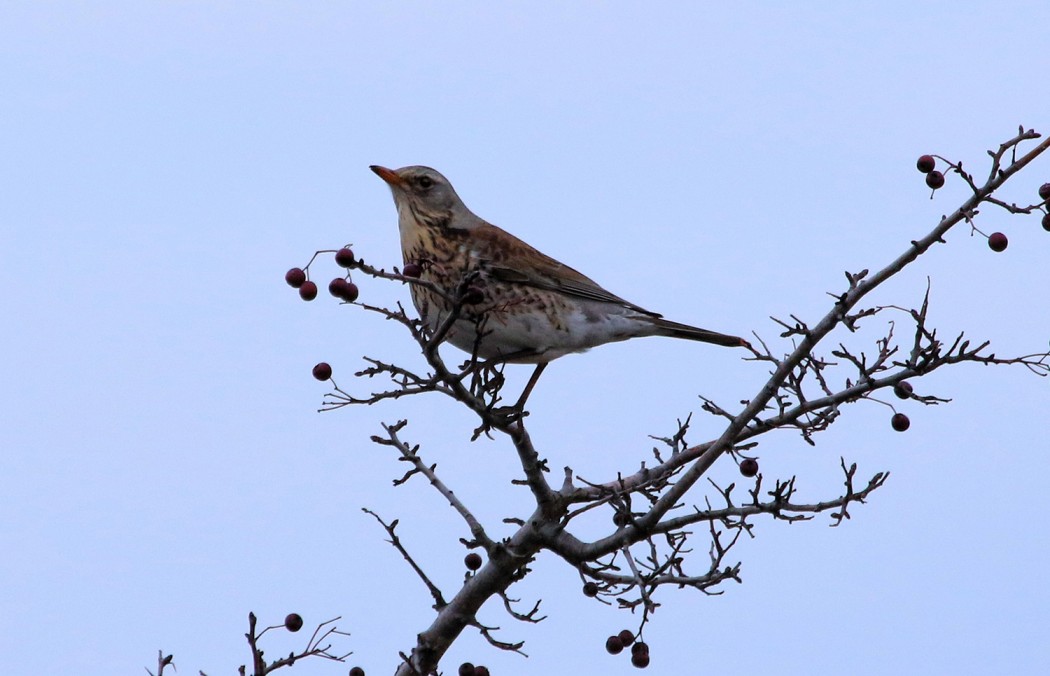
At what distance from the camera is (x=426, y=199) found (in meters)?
8.80

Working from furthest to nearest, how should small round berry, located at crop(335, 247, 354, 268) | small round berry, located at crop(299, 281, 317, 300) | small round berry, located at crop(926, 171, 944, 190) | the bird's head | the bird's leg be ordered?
the bird's head → the bird's leg → small round berry, located at crop(926, 171, 944, 190) → small round berry, located at crop(299, 281, 317, 300) → small round berry, located at crop(335, 247, 354, 268)

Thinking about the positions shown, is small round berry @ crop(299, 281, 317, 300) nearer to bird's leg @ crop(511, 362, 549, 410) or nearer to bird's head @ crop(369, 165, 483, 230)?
bird's leg @ crop(511, 362, 549, 410)


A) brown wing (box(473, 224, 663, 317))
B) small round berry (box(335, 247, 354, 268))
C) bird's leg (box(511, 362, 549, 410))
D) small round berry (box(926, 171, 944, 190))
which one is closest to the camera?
small round berry (box(335, 247, 354, 268))

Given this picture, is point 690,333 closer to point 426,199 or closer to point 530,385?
point 530,385

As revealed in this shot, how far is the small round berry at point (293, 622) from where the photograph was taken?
6.16 meters

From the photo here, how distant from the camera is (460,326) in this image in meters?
7.34

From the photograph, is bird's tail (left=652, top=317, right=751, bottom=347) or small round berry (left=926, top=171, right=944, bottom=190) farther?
bird's tail (left=652, top=317, right=751, bottom=347)

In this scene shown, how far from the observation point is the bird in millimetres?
7793

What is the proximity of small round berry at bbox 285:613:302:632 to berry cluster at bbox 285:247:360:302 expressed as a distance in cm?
190

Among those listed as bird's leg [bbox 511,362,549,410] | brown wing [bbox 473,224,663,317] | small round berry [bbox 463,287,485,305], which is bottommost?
small round berry [bbox 463,287,485,305]

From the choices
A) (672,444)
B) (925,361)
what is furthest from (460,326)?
(925,361)

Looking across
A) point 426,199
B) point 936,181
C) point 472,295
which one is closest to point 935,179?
point 936,181

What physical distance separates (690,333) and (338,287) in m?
3.72

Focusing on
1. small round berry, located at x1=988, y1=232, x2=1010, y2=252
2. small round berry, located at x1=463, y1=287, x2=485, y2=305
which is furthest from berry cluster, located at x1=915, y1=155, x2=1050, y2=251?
small round berry, located at x1=463, y1=287, x2=485, y2=305
